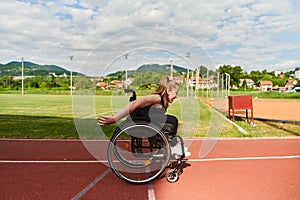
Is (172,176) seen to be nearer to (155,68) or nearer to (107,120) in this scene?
(107,120)

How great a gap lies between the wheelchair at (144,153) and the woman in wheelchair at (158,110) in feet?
0.18

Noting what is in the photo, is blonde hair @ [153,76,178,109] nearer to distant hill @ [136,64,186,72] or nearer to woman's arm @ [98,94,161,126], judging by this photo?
woman's arm @ [98,94,161,126]

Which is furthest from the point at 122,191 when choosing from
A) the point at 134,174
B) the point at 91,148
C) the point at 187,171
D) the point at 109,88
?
the point at 91,148

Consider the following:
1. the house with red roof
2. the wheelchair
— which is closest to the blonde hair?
the wheelchair

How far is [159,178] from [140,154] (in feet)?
1.50

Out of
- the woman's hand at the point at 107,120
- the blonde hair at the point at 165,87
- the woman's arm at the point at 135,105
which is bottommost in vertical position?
the woman's hand at the point at 107,120

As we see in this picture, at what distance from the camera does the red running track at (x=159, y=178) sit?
3703 mm

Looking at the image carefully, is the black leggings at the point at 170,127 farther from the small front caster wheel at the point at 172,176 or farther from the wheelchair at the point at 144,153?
the small front caster wheel at the point at 172,176

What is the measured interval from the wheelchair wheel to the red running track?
0.61ft

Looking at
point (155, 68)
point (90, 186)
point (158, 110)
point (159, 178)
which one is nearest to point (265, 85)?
point (155, 68)

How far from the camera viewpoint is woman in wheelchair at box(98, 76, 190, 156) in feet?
12.9

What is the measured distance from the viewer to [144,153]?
4.46 metres

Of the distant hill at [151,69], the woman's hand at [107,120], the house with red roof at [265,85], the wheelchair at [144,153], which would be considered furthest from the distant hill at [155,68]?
the house with red roof at [265,85]

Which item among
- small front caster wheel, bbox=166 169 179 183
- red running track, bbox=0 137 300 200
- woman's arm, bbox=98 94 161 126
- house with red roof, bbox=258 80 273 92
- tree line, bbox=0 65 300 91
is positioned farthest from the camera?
house with red roof, bbox=258 80 273 92
